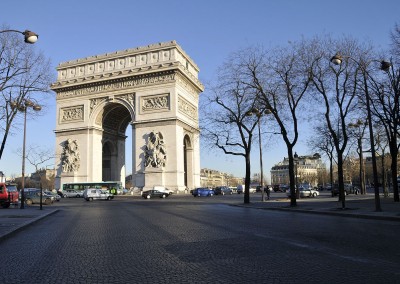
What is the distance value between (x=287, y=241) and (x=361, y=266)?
3092mm

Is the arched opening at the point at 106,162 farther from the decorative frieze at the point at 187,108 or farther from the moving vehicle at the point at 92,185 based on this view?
the decorative frieze at the point at 187,108

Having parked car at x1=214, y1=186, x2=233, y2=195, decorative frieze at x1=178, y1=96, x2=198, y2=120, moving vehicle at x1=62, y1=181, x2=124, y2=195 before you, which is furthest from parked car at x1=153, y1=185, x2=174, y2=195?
parked car at x1=214, y1=186, x2=233, y2=195

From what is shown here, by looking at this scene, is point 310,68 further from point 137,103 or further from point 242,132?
point 137,103

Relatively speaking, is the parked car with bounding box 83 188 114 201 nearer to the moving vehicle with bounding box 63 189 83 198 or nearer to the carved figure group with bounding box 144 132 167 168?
the carved figure group with bounding box 144 132 167 168

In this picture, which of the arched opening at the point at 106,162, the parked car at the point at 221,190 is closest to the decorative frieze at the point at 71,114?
the arched opening at the point at 106,162

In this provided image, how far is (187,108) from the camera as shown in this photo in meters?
59.6

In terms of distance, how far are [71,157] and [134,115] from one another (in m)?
11.7

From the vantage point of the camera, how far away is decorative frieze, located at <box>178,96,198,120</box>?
56.6 m

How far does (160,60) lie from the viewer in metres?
56.4

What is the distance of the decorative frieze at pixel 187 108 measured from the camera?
56.6m

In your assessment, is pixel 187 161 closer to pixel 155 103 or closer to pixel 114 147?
pixel 155 103

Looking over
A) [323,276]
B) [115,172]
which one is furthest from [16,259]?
[115,172]

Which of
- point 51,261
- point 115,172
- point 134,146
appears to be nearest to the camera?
point 51,261

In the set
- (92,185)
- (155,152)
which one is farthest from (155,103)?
(92,185)
